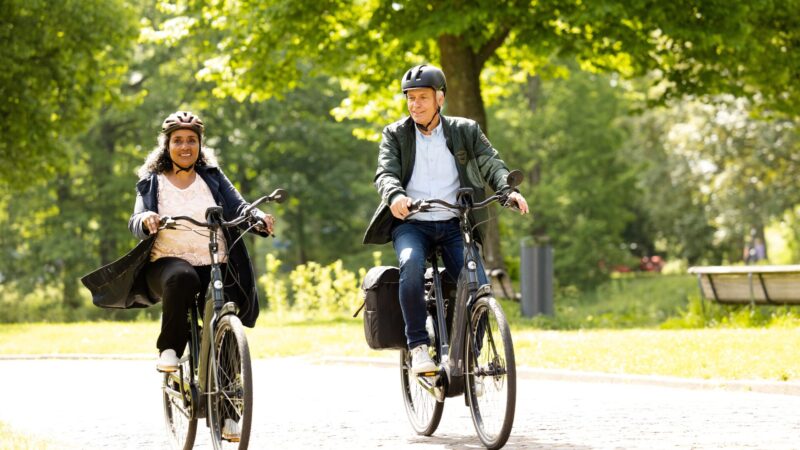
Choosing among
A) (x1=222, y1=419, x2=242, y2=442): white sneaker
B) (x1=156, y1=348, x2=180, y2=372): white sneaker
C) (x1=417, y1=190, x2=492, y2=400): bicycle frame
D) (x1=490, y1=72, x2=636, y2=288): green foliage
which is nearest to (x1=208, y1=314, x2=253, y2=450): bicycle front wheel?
(x1=222, y1=419, x2=242, y2=442): white sneaker

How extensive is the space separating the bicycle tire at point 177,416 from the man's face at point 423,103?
1.89 m

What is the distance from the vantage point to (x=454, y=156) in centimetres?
743

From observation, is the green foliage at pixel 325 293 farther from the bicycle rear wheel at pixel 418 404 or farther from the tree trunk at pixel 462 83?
the bicycle rear wheel at pixel 418 404

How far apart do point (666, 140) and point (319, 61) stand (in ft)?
76.6

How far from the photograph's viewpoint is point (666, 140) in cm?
4369

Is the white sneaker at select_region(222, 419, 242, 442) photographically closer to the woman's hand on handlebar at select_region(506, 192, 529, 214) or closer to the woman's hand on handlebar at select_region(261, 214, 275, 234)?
the woman's hand on handlebar at select_region(261, 214, 275, 234)

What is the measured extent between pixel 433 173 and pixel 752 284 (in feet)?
33.3

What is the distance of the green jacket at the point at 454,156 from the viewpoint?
736 cm

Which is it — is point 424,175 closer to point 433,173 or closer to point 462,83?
point 433,173

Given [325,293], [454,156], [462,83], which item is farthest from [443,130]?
[325,293]

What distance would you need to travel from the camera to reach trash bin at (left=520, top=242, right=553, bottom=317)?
63.9ft

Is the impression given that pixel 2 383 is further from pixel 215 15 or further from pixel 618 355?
pixel 215 15

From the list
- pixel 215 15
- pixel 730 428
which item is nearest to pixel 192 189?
pixel 730 428

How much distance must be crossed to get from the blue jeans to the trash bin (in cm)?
1208
